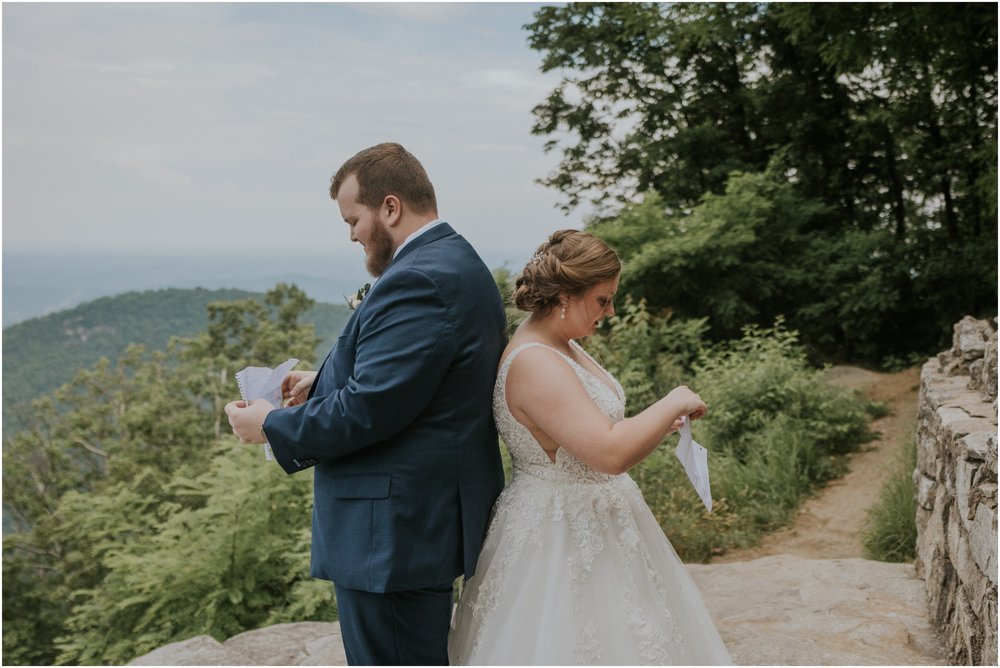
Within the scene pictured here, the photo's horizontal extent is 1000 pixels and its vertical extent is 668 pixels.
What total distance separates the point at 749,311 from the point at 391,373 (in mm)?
10576

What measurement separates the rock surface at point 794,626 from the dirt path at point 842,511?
1.02 m

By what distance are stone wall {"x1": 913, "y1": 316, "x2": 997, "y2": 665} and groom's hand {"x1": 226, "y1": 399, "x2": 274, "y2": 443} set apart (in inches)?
92.4

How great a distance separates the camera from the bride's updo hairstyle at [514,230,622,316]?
240cm

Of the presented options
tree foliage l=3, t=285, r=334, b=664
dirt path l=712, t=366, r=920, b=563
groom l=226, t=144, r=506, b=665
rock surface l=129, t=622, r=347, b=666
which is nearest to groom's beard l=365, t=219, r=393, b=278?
groom l=226, t=144, r=506, b=665

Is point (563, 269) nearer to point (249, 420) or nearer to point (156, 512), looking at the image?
point (249, 420)

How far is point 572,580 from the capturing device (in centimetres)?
244

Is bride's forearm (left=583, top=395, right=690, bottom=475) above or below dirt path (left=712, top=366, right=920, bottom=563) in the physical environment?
above

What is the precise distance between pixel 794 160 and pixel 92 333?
43.5 m

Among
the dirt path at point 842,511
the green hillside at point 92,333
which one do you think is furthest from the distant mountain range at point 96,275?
the dirt path at point 842,511

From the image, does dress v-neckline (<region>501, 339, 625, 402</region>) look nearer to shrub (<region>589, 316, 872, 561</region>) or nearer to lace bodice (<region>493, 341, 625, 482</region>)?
lace bodice (<region>493, 341, 625, 482</region>)

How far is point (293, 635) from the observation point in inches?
181

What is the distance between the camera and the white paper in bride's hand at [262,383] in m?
2.45

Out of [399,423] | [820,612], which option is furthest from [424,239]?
[820,612]

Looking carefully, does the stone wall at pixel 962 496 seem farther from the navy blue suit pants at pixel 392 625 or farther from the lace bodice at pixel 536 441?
the navy blue suit pants at pixel 392 625
